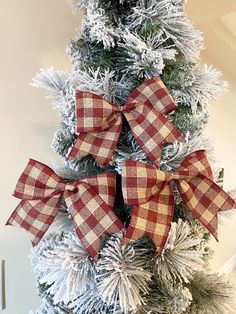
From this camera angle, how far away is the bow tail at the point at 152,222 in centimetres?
47

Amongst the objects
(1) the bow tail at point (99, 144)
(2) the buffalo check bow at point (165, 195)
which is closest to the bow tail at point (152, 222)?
(2) the buffalo check bow at point (165, 195)

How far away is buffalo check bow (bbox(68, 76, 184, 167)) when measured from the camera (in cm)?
51

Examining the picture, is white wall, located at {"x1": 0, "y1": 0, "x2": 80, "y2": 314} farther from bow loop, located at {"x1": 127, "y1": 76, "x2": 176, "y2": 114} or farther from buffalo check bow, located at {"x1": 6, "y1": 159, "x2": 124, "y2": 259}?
bow loop, located at {"x1": 127, "y1": 76, "x2": 176, "y2": 114}

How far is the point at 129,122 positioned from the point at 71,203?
0.17 metres

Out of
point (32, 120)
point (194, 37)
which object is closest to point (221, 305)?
point (194, 37)

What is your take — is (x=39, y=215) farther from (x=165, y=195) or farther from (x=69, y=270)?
(x=165, y=195)

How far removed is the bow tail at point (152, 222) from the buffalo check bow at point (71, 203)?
0.02 m

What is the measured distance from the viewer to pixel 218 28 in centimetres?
168

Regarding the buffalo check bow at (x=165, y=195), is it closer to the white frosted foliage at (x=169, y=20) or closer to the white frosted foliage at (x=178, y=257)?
the white frosted foliage at (x=178, y=257)

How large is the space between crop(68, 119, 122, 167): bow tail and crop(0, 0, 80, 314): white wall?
1.07 feet

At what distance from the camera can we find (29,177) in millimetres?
521

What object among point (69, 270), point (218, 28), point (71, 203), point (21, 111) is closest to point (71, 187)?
point (71, 203)

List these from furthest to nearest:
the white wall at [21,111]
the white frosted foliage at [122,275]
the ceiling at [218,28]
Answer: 1. the ceiling at [218,28]
2. the white wall at [21,111]
3. the white frosted foliage at [122,275]

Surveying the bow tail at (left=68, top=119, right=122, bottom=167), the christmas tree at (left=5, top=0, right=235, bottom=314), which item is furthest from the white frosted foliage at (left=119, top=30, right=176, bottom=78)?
the bow tail at (left=68, top=119, right=122, bottom=167)
